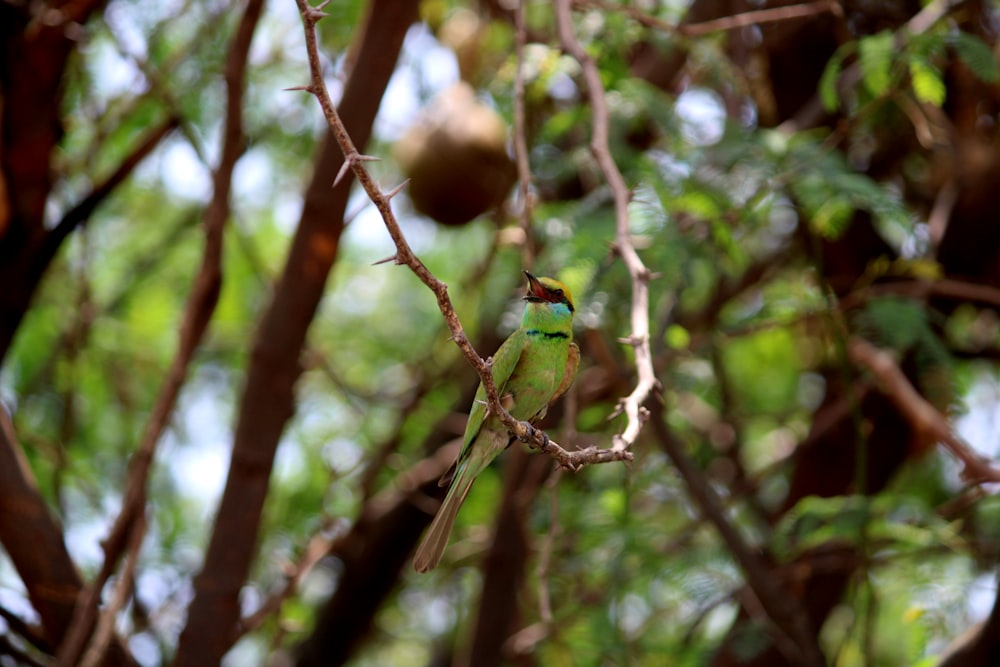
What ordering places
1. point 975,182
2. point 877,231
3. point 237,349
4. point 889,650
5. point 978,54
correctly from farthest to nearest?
point 237,349, point 889,650, point 877,231, point 975,182, point 978,54

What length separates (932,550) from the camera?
3502 mm

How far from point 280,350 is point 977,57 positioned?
7.77 ft

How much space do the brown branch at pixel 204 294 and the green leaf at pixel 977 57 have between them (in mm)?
2205

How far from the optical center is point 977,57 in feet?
11.1

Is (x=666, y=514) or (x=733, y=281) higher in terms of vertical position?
(x=733, y=281)

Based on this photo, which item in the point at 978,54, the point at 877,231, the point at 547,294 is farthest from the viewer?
the point at 877,231

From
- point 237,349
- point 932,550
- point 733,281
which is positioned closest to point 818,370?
point 733,281

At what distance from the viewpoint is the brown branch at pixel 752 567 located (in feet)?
11.5

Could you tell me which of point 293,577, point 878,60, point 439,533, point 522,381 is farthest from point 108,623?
point 878,60

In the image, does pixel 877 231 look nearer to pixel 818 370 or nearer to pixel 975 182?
pixel 975 182

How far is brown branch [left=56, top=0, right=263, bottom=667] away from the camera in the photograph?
3.31m

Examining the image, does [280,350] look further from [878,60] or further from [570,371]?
[878,60]

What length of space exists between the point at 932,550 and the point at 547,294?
5.46ft

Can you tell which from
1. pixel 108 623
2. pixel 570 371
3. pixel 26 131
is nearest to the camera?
pixel 570 371
